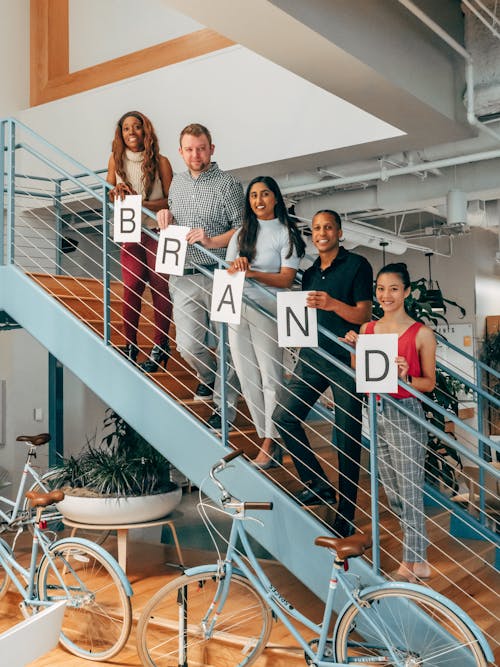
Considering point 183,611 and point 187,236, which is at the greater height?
point 187,236

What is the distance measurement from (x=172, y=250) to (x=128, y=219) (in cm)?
35

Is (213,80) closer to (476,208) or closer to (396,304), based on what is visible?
(476,208)

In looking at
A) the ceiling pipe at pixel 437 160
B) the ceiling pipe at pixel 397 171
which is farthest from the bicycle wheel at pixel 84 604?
the ceiling pipe at pixel 397 171

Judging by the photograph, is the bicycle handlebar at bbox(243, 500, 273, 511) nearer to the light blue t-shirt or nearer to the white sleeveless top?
the light blue t-shirt

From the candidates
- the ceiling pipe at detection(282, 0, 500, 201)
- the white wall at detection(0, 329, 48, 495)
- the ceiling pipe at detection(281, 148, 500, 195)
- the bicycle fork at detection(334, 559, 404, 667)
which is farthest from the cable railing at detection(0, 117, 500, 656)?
the white wall at detection(0, 329, 48, 495)

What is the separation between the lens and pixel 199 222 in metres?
3.70

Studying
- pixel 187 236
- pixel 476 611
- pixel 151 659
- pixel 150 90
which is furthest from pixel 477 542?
pixel 150 90

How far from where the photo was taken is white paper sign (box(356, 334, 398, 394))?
301cm

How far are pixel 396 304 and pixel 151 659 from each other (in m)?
1.90

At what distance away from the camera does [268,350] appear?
347cm

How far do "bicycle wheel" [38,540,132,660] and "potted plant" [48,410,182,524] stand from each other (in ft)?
1.86

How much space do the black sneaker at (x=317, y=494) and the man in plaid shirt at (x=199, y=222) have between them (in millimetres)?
528

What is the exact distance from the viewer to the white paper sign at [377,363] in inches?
118

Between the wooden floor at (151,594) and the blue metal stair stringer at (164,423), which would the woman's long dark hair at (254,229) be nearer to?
the blue metal stair stringer at (164,423)
